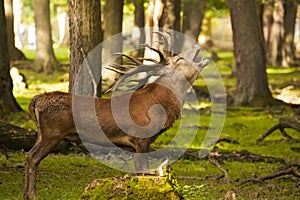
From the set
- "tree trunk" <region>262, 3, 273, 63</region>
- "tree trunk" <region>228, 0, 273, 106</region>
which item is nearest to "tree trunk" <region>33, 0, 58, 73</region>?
"tree trunk" <region>228, 0, 273, 106</region>

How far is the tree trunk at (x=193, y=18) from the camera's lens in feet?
139

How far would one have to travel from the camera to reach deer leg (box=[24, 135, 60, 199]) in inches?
369

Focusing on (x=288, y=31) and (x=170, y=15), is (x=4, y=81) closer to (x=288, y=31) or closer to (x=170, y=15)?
(x=170, y=15)

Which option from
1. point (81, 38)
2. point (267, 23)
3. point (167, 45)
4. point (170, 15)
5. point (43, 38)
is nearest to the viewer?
point (167, 45)

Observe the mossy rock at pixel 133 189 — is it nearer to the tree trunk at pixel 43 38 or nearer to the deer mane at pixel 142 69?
the deer mane at pixel 142 69

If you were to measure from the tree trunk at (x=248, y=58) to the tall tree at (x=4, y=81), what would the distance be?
26.9ft

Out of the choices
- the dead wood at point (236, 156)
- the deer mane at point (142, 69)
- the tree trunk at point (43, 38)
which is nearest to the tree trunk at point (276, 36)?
the tree trunk at point (43, 38)

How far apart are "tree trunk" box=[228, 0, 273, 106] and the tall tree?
26.9ft

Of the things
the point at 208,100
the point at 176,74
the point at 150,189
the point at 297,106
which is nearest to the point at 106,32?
the point at 208,100

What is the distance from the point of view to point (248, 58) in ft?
76.9

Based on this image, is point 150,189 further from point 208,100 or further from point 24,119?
point 208,100

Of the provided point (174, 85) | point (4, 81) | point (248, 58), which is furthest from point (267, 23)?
point (174, 85)

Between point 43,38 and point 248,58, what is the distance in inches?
408

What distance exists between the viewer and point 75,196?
9.59 meters
